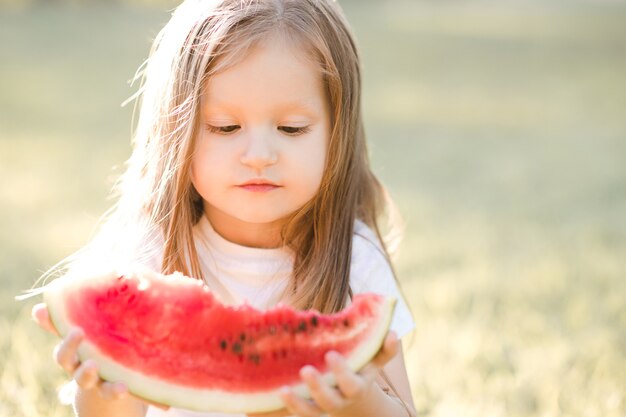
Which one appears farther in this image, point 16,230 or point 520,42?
point 520,42

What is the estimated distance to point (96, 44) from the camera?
13.1m

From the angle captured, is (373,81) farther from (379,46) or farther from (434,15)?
(434,15)

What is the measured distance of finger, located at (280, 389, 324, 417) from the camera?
1902 mm

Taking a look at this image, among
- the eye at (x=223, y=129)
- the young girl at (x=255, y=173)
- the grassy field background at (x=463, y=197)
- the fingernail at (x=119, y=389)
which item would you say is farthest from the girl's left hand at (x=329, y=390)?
the grassy field background at (x=463, y=197)

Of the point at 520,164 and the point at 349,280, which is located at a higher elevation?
the point at 349,280

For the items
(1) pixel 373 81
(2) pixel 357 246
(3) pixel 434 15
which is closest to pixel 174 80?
(2) pixel 357 246

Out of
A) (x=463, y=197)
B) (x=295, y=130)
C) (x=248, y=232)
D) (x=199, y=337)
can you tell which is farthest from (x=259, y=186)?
(x=463, y=197)

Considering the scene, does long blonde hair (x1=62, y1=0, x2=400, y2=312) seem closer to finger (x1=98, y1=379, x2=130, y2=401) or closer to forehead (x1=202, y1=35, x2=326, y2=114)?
forehead (x1=202, y1=35, x2=326, y2=114)

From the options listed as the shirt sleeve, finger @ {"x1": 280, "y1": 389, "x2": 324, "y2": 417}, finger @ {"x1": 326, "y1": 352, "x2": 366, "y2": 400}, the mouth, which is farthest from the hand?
the shirt sleeve

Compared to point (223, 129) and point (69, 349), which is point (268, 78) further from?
point (69, 349)

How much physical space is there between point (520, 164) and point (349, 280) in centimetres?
446

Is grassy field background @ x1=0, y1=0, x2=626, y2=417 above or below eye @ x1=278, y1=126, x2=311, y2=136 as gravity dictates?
below

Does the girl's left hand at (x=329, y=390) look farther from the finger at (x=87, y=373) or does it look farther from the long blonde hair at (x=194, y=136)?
the long blonde hair at (x=194, y=136)

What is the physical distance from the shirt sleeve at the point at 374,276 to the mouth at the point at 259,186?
1.32ft
